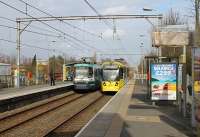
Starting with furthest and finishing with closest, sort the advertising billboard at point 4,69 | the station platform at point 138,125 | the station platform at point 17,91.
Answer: the advertising billboard at point 4,69
the station platform at point 17,91
the station platform at point 138,125

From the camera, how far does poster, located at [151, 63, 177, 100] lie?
892 inches

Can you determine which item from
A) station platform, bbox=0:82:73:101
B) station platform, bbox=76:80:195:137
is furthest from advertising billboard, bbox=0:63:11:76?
station platform, bbox=76:80:195:137

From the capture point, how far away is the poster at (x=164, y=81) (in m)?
22.7

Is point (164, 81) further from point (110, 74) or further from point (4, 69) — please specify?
point (4, 69)

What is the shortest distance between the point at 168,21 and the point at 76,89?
39.1 ft

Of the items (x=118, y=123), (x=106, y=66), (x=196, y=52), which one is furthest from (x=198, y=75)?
(x=106, y=66)

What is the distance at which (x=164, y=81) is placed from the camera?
22.8m

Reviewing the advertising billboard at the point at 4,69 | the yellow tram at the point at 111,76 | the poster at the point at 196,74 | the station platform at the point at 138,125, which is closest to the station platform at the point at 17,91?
the yellow tram at the point at 111,76

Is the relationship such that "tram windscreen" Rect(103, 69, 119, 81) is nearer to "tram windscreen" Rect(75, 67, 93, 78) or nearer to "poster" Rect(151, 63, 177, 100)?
"tram windscreen" Rect(75, 67, 93, 78)

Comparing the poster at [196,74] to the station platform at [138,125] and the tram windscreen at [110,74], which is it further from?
the tram windscreen at [110,74]

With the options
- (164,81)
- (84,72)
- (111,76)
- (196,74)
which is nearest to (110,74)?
(111,76)

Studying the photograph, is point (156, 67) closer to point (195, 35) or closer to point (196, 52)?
point (195, 35)

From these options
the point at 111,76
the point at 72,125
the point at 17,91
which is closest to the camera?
the point at 72,125

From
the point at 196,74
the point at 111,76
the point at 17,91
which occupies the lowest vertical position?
the point at 17,91
